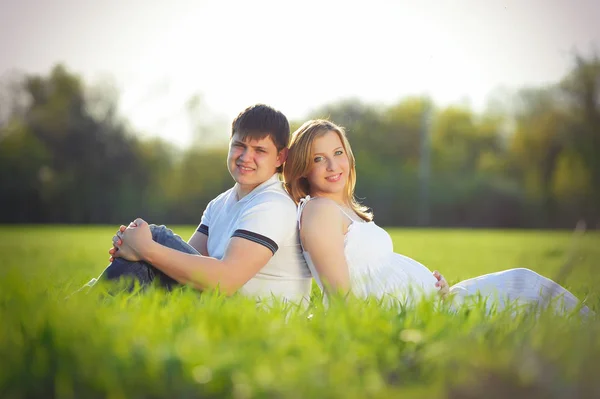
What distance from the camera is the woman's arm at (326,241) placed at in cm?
333

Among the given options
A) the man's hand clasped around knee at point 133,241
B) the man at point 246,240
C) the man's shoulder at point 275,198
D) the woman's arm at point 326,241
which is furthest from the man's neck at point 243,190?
the man's hand clasped around knee at point 133,241

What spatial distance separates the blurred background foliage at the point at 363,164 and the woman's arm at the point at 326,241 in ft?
82.3

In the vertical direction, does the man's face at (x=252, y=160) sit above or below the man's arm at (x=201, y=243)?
above

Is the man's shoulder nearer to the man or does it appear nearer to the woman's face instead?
the man

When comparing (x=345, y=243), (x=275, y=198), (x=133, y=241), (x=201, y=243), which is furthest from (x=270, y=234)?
(x=201, y=243)

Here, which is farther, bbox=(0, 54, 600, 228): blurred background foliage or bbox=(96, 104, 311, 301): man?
bbox=(0, 54, 600, 228): blurred background foliage

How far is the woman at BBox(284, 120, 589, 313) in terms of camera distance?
3385 mm

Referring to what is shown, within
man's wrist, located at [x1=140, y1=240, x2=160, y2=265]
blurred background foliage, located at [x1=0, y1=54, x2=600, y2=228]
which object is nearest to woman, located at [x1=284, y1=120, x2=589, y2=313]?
man's wrist, located at [x1=140, y1=240, x2=160, y2=265]

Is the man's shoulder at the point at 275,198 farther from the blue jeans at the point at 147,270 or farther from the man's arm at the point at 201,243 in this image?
the man's arm at the point at 201,243

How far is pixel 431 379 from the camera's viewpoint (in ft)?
5.96

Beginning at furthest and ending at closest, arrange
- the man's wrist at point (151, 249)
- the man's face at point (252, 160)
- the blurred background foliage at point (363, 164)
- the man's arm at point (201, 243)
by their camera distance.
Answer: the blurred background foliage at point (363, 164) < the man's arm at point (201, 243) < the man's face at point (252, 160) < the man's wrist at point (151, 249)

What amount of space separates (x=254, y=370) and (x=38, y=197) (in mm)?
30552

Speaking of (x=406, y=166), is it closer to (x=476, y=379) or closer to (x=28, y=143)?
(x=28, y=143)

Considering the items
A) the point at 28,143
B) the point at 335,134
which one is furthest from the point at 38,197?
the point at 335,134
